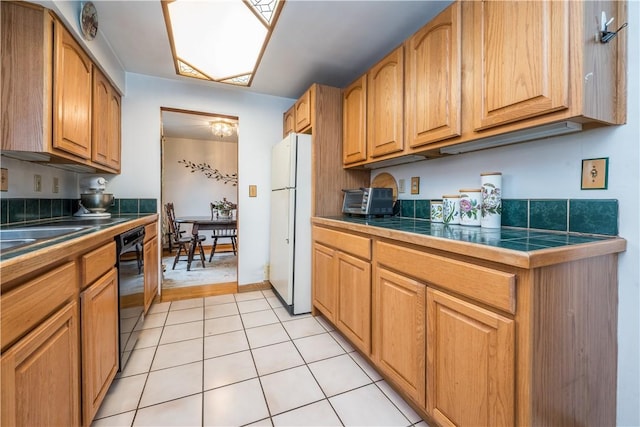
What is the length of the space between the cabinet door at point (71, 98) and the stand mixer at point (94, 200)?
391 mm

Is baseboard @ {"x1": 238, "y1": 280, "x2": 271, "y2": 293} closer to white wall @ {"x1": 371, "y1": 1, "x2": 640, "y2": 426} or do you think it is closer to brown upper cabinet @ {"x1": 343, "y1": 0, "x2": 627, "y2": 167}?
brown upper cabinet @ {"x1": 343, "y1": 0, "x2": 627, "y2": 167}

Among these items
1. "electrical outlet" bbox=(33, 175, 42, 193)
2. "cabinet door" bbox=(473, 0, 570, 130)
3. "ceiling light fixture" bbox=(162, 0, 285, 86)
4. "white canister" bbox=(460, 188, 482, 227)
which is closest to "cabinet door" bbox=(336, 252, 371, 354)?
"white canister" bbox=(460, 188, 482, 227)

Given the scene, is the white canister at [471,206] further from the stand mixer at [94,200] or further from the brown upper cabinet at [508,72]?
the stand mixer at [94,200]

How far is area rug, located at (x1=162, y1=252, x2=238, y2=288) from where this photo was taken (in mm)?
3219

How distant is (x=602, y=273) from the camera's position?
971mm

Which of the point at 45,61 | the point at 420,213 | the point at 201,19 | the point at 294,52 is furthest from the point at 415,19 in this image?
the point at 45,61

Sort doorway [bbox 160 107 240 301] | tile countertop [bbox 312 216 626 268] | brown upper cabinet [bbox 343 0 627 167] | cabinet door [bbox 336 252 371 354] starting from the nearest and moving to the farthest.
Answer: tile countertop [bbox 312 216 626 268] → brown upper cabinet [bbox 343 0 627 167] → cabinet door [bbox 336 252 371 354] → doorway [bbox 160 107 240 301]

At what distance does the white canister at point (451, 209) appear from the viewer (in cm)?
157

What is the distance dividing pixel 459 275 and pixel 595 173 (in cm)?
72

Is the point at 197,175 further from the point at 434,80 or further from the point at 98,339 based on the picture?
the point at 434,80

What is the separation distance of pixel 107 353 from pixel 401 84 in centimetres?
214

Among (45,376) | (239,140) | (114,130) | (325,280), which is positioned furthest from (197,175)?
(45,376)

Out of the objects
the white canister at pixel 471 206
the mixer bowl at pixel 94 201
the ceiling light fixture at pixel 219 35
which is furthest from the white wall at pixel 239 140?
the white canister at pixel 471 206

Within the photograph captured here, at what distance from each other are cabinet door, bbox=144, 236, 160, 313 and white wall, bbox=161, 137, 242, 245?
116 inches
